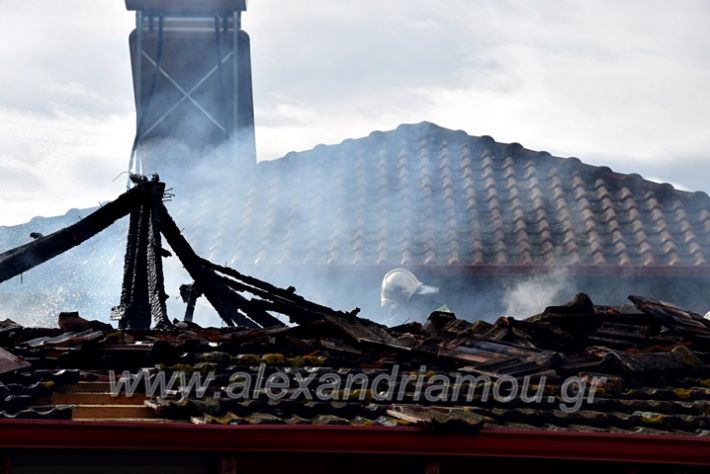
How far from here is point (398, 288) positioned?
50.6ft

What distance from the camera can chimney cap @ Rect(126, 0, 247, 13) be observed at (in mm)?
23906

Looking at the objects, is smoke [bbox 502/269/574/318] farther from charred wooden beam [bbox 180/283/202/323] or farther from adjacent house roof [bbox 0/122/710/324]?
charred wooden beam [bbox 180/283/202/323]

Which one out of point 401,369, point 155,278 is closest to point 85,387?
point 401,369

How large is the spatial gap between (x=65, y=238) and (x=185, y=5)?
46.3 feet

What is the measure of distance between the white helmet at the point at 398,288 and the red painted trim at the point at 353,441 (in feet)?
27.4

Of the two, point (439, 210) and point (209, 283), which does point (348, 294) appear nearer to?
point (439, 210)

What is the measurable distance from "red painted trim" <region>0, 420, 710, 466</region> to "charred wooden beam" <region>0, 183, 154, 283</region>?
4052mm

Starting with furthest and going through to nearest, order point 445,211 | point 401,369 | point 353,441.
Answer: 1. point 445,211
2. point 401,369
3. point 353,441

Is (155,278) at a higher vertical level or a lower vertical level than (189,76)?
lower

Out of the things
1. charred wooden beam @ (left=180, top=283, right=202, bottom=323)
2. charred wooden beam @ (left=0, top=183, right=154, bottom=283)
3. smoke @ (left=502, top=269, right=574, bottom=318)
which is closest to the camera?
charred wooden beam @ (left=0, top=183, right=154, bottom=283)

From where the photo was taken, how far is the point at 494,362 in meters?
8.73

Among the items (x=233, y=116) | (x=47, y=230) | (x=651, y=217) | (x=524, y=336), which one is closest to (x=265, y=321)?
(x=524, y=336)

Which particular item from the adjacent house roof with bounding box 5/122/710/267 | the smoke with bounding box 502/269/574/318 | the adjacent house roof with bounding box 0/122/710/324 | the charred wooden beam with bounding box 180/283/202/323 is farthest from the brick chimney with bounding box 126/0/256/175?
the charred wooden beam with bounding box 180/283/202/323

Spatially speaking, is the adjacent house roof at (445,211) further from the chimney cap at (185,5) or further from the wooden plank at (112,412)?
the wooden plank at (112,412)
